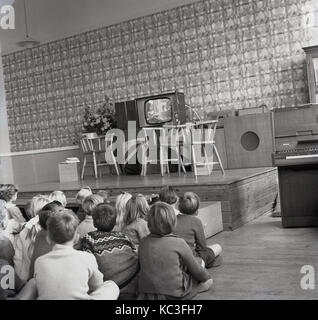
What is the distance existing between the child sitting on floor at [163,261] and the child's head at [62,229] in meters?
0.45

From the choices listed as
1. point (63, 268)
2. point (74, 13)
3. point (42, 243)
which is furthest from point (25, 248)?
point (74, 13)

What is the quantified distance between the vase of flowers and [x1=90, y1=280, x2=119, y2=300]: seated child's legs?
6.04m

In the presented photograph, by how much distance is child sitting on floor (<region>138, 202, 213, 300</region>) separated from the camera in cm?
237

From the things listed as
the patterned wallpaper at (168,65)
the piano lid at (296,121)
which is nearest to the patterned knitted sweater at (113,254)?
the piano lid at (296,121)

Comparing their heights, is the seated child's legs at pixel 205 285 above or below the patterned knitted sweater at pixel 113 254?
below

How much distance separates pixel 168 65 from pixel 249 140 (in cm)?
229

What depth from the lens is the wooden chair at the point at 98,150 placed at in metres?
7.61

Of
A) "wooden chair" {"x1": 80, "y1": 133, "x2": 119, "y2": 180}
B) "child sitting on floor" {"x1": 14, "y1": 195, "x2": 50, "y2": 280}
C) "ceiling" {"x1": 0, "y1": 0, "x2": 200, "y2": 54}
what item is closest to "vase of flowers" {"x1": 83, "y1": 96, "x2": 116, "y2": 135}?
"wooden chair" {"x1": 80, "y1": 133, "x2": 119, "y2": 180}

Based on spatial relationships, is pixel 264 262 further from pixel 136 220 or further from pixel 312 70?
pixel 312 70

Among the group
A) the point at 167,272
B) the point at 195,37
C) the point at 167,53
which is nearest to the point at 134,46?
the point at 167,53

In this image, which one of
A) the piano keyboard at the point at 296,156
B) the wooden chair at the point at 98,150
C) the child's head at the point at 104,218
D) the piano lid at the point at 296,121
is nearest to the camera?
the child's head at the point at 104,218

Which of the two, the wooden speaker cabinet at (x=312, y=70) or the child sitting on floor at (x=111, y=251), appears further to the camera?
the wooden speaker cabinet at (x=312, y=70)

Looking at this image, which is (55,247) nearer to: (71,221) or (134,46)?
(71,221)

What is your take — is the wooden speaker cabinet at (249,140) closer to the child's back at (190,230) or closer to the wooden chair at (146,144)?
the wooden chair at (146,144)
